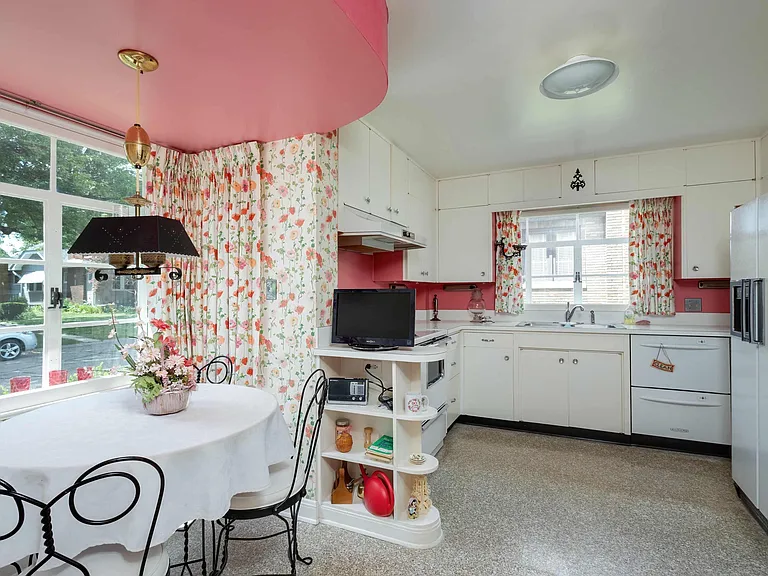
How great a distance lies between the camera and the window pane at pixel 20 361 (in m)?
2.09

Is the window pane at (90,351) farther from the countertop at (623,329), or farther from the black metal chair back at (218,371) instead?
the countertop at (623,329)

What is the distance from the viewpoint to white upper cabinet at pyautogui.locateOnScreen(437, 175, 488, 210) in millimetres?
4320

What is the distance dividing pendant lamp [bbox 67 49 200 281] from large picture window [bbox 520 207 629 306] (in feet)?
11.8

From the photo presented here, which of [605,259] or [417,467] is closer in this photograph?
[417,467]

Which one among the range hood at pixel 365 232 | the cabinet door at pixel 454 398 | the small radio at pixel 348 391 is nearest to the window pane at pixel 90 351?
the small radio at pixel 348 391

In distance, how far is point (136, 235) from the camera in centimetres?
154

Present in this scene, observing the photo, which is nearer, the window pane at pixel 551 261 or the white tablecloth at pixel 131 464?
the white tablecloth at pixel 131 464

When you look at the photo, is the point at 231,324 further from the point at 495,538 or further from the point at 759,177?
the point at 759,177

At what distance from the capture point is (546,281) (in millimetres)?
4324

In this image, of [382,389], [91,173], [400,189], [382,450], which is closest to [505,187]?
[400,189]

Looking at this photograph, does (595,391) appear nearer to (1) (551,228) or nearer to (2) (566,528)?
(2) (566,528)

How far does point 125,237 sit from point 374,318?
1.33 metres

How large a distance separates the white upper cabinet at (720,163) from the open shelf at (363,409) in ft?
11.0

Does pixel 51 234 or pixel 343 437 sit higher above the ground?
pixel 51 234
